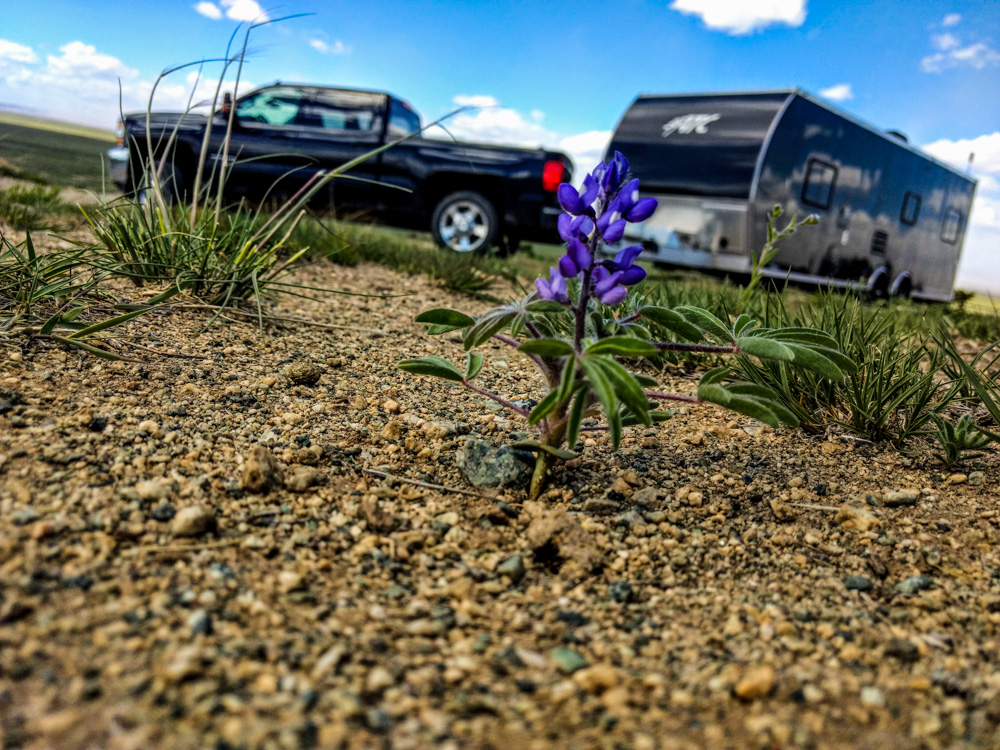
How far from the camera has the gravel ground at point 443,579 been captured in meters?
1.09

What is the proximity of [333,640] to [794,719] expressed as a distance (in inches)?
31.8

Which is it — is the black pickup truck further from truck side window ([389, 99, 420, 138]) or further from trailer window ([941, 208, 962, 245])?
trailer window ([941, 208, 962, 245])

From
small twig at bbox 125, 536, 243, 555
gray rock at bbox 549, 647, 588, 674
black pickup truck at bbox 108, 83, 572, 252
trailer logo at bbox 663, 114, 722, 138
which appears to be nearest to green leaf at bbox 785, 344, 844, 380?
gray rock at bbox 549, 647, 588, 674

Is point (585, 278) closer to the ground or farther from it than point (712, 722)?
farther from it

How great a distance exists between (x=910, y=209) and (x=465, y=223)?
6.94 meters

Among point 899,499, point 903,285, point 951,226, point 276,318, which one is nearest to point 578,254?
point 899,499

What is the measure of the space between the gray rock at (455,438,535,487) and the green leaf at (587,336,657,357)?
0.55 meters

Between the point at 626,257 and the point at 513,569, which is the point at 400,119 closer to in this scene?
the point at 626,257

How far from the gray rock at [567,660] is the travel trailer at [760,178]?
6350mm

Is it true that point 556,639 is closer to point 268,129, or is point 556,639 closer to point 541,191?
point 541,191

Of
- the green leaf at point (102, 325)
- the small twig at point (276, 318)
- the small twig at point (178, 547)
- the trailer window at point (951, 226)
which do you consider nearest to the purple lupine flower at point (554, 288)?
the small twig at point (178, 547)

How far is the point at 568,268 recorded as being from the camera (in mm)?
1554

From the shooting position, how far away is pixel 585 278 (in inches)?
62.9

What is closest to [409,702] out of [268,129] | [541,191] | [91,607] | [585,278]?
[91,607]
